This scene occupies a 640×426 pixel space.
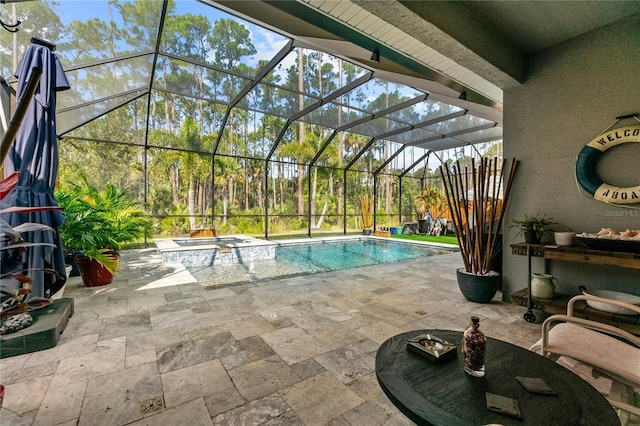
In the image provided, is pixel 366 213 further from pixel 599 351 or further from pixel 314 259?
pixel 599 351

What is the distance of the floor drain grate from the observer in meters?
1.59

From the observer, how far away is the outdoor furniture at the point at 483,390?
3.21 ft

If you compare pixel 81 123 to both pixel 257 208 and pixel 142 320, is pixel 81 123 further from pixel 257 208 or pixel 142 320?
pixel 257 208

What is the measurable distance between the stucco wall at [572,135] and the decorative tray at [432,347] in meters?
2.55

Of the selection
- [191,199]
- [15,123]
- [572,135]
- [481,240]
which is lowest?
[481,240]

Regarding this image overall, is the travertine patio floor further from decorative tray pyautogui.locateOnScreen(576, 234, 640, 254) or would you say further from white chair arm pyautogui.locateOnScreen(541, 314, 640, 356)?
decorative tray pyautogui.locateOnScreen(576, 234, 640, 254)

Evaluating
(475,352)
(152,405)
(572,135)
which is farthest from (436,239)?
(152,405)

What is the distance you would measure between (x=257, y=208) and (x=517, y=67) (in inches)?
478

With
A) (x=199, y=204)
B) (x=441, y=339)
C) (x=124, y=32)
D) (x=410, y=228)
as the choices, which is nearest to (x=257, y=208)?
(x=199, y=204)

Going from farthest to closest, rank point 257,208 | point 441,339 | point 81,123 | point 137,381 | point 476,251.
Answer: point 257,208 → point 81,123 → point 476,251 → point 137,381 → point 441,339

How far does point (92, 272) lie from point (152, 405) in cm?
336

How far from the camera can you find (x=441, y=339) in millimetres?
1542

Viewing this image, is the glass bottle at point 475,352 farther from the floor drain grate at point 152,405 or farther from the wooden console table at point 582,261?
the wooden console table at point 582,261

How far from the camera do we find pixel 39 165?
9.01ft
